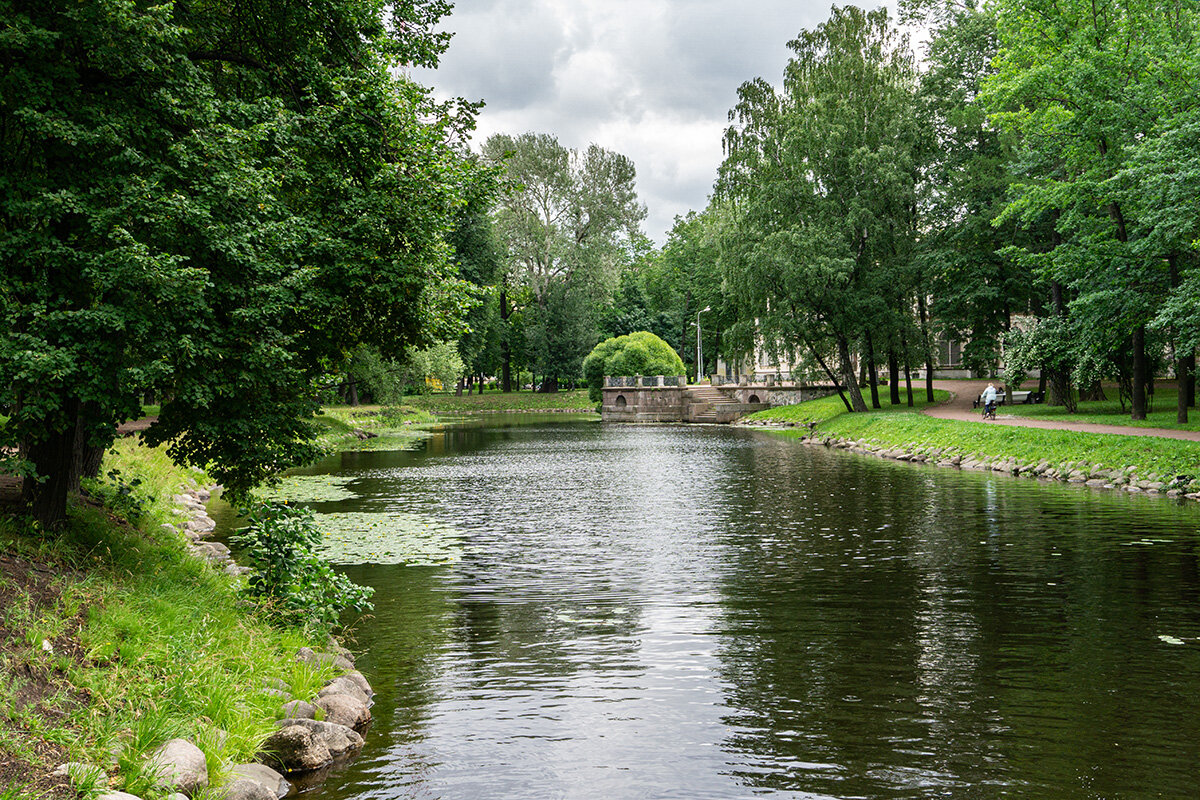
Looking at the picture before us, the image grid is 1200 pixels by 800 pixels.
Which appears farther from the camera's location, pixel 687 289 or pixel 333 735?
pixel 687 289

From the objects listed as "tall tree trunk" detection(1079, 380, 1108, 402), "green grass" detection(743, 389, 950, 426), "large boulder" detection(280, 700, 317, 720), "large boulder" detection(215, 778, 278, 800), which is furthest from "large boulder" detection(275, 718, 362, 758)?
"green grass" detection(743, 389, 950, 426)

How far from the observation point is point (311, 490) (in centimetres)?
2348

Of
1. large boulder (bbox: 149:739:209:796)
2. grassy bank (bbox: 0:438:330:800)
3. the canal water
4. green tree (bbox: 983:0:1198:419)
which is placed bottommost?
the canal water

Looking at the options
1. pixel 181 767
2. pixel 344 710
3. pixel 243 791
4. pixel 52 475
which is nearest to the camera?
pixel 181 767

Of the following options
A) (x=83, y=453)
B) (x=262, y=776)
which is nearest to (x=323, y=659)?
(x=262, y=776)

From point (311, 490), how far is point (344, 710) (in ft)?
55.1

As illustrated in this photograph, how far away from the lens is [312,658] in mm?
8461

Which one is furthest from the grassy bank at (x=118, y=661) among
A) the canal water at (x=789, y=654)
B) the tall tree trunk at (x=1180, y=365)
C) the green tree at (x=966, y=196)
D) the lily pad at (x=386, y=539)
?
the green tree at (x=966, y=196)

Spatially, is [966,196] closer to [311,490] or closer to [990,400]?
[990,400]

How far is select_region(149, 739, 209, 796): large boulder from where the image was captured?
5.80 m

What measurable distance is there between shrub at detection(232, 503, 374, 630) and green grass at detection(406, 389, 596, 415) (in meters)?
68.6

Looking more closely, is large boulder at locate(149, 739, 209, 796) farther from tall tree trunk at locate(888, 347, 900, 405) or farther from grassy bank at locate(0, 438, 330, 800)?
tall tree trunk at locate(888, 347, 900, 405)

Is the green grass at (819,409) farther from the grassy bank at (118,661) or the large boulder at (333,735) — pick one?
the large boulder at (333,735)

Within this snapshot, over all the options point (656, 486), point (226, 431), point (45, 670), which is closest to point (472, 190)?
point (226, 431)
